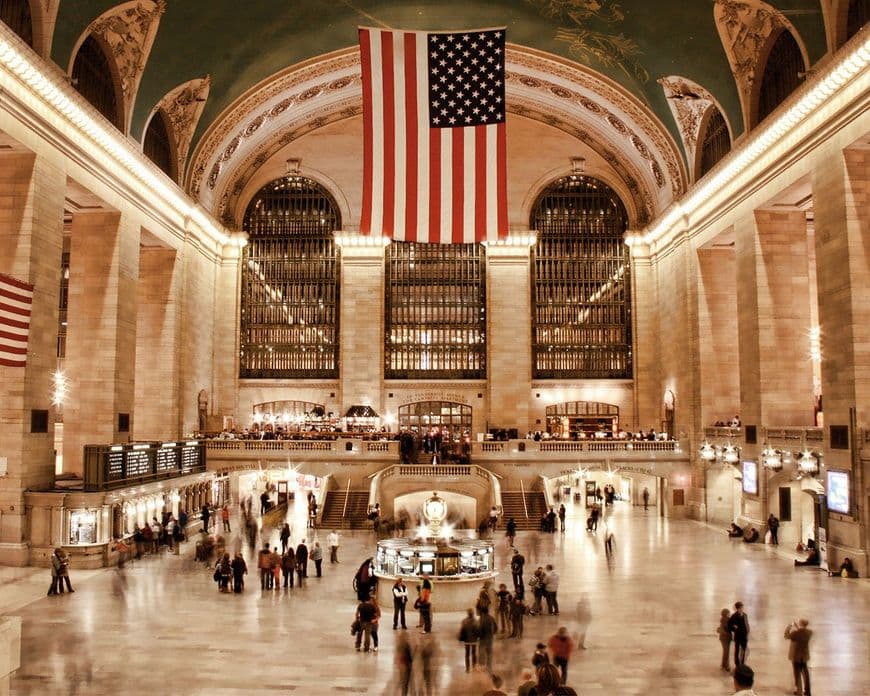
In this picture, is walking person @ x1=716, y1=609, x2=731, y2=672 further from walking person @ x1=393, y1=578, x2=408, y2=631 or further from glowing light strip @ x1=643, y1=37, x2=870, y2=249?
glowing light strip @ x1=643, y1=37, x2=870, y2=249

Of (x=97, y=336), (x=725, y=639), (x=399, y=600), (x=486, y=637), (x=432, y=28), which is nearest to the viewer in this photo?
(x=486, y=637)

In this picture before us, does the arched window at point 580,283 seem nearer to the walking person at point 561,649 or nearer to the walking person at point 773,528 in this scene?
the walking person at point 773,528

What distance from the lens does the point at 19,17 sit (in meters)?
19.8

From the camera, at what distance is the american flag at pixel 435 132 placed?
17516 mm

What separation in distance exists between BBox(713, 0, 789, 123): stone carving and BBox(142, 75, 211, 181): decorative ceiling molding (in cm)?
1705

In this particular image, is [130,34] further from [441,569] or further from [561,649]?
[561,649]

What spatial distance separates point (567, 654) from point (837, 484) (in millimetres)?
12157

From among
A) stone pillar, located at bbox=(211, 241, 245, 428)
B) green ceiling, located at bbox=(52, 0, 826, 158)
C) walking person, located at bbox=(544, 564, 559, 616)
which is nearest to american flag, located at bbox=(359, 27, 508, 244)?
walking person, located at bbox=(544, 564, 559, 616)

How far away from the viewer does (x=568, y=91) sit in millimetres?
33906

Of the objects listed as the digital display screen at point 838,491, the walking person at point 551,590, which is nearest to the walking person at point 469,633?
the walking person at point 551,590

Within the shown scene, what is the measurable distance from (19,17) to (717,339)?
80.4 ft

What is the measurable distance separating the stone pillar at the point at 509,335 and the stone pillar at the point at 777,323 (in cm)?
1263

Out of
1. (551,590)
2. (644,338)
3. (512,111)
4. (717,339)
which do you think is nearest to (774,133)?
(717,339)

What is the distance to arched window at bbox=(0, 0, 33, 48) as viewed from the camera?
19219 millimetres
